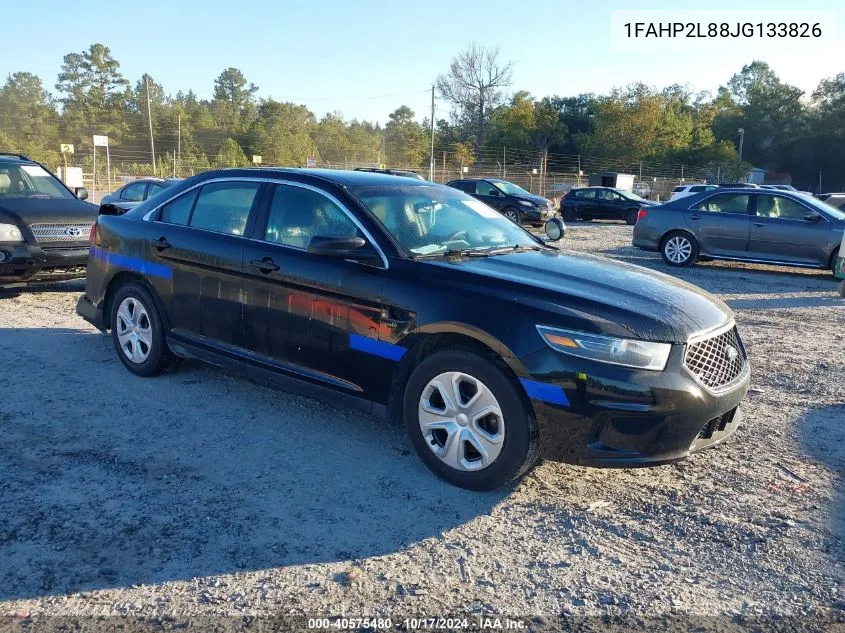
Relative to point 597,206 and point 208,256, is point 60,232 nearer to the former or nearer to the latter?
point 208,256

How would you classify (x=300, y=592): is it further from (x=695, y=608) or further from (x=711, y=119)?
(x=711, y=119)

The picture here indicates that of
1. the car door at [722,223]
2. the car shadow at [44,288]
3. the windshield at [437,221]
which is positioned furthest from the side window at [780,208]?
the car shadow at [44,288]

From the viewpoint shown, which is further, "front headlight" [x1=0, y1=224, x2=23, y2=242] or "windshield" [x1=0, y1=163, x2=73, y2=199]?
"windshield" [x1=0, y1=163, x2=73, y2=199]

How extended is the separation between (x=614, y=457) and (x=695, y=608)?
2.62ft

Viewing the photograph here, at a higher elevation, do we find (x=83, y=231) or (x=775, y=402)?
(x=83, y=231)

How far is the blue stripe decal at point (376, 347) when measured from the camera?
3.92m

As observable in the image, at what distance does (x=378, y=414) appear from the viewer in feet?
13.3

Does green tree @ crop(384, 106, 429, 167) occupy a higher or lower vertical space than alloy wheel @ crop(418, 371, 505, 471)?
higher

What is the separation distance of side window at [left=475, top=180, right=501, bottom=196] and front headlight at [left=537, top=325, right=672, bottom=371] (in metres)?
19.9

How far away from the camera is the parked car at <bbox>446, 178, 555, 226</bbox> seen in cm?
2220

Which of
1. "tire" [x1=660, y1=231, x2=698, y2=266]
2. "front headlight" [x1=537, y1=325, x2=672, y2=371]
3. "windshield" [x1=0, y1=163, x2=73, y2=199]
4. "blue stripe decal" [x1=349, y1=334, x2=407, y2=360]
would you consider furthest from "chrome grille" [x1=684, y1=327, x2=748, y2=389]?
"tire" [x1=660, y1=231, x2=698, y2=266]

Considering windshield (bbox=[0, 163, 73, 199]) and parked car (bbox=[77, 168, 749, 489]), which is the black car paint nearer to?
windshield (bbox=[0, 163, 73, 199])

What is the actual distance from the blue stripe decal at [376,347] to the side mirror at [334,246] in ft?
1.57

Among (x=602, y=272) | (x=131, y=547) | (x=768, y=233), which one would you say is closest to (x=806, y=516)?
(x=602, y=272)
